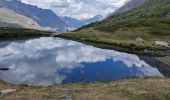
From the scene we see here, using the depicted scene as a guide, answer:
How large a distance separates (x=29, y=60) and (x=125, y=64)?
3172 centimetres

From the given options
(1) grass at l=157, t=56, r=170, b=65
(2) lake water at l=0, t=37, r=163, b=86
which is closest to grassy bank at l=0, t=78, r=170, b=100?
(2) lake water at l=0, t=37, r=163, b=86

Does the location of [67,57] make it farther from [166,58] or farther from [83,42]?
[83,42]

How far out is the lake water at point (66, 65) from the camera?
81312mm

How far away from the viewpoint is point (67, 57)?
121 metres

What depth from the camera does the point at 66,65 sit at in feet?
337

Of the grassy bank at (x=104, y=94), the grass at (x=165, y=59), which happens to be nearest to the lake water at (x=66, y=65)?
the grass at (x=165, y=59)

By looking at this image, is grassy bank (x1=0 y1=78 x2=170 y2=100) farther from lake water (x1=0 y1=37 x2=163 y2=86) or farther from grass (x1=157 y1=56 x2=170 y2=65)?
grass (x1=157 y1=56 x2=170 y2=65)

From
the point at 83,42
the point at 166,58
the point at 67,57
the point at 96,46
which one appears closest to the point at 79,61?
the point at 67,57

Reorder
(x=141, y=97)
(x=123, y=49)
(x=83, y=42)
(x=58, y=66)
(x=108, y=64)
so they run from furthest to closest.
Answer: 1. (x=83, y=42)
2. (x=123, y=49)
3. (x=108, y=64)
4. (x=58, y=66)
5. (x=141, y=97)

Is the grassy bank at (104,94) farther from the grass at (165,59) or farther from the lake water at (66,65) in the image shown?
the grass at (165,59)

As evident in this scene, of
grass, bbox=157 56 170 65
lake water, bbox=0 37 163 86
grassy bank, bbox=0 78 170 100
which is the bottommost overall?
lake water, bbox=0 37 163 86

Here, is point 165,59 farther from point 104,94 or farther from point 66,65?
point 104,94

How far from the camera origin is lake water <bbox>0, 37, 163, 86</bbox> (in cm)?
8131

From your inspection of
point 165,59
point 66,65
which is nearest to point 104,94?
point 66,65
